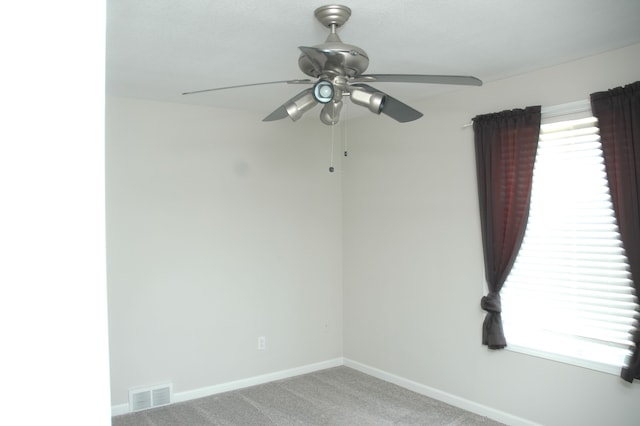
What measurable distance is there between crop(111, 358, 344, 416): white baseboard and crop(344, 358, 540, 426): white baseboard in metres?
0.27

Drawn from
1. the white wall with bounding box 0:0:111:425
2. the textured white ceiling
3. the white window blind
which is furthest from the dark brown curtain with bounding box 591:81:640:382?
the white wall with bounding box 0:0:111:425

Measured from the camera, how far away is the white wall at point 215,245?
11.8ft

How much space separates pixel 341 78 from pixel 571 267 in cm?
196

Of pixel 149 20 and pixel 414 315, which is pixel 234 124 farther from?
pixel 414 315

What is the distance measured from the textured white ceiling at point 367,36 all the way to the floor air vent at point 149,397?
2.32 m

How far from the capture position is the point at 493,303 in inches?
130

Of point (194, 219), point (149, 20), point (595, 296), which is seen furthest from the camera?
point (194, 219)

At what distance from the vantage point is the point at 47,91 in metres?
0.73

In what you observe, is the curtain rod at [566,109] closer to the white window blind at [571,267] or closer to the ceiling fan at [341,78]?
the white window blind at [571,267]

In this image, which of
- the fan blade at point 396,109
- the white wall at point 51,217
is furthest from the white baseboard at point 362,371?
the white wall at point 51,217

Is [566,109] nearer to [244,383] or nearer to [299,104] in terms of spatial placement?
[299,104]

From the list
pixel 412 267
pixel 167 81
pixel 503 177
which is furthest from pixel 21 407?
pixel 412 267

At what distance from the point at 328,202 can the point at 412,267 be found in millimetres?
1159

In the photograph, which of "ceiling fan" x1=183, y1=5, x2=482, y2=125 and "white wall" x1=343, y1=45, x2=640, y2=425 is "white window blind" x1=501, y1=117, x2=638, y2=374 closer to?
"white wall" x1=343, y1=45, x2=640, y2=425
